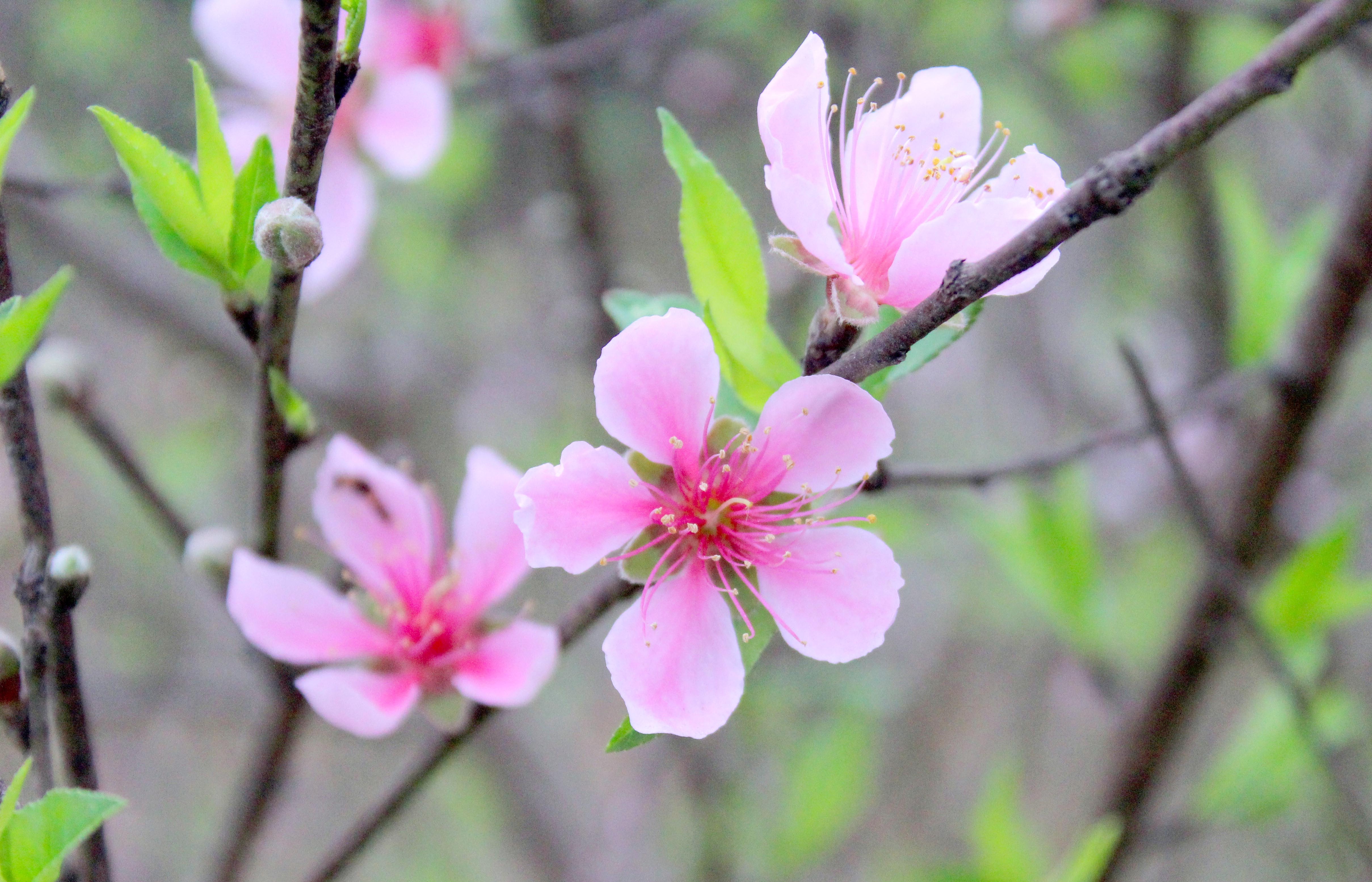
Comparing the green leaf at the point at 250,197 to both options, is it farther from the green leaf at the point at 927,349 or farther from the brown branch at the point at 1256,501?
the brown branch at the point at 1256,501

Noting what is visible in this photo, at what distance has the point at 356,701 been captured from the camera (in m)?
0.81

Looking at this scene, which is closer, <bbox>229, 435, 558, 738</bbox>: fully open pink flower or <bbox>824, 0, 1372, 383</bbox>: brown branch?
<bbox>824, 0, 1372, 383</bbox>: brown branch

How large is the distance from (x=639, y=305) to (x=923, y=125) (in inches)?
10.5

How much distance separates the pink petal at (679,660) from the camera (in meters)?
0.70

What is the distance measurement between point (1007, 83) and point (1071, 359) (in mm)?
783

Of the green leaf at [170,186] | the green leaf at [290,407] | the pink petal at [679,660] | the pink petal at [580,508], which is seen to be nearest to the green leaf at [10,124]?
the green leaf at [170,186]

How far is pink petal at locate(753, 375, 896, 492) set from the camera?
2.23ft

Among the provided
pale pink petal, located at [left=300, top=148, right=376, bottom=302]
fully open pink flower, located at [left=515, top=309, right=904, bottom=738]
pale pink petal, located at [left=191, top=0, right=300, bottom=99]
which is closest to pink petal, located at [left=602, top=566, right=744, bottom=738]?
fully open pink flower, located at [left=515, top=309, right=904, bottom=738]

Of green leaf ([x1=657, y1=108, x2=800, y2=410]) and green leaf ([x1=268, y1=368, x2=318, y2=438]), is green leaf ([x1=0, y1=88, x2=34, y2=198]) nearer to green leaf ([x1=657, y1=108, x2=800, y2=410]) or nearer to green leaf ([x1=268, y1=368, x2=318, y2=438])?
green leaf ([x1=268, y1=368, x2=318, y2=438])

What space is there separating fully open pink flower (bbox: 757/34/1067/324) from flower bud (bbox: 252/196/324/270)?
279 millimetres

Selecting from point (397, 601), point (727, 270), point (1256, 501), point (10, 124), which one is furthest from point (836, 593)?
point (1256, 501)

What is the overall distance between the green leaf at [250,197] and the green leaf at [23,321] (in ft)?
0.44

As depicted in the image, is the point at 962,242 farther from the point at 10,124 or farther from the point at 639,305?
the point at 10,124

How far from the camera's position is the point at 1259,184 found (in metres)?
2.76
